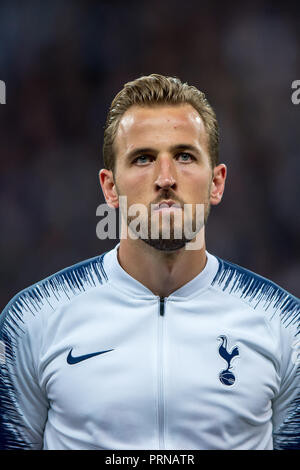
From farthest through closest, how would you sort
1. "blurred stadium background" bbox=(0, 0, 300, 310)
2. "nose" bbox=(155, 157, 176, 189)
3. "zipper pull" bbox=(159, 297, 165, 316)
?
"blurred stadium background" bbox=(0, 0, 300, 310) → "zipper pull" bbox=(159, 297, 165, 316) → "nose" bbox=(155, 157, 176, 189)

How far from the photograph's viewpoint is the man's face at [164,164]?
2.27 metres

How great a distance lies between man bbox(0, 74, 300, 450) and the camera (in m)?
2.28

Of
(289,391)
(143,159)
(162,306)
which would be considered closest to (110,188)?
(143,159)

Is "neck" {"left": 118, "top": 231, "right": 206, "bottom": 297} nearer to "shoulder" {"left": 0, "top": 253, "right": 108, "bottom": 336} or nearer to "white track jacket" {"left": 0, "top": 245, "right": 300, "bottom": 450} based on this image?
"white track jacket" {"left": 0, "top": 245, "right": 300, "bottom": 450}

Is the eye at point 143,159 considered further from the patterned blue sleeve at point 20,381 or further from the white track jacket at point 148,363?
the patterned blue sleeve at point 20,381

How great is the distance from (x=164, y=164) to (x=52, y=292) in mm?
638

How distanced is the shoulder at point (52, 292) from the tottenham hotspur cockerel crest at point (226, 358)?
483 millimetres

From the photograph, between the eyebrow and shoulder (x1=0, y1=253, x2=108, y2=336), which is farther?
shoulder (x1=0, y1=253, x2=108, y2=336)

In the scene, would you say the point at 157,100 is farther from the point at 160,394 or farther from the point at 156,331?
the point at 160,394

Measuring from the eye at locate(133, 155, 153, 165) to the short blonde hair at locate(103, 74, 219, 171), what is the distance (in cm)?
14

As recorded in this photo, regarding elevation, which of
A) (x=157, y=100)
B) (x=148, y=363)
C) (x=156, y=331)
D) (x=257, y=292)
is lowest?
(x=148, y=363)

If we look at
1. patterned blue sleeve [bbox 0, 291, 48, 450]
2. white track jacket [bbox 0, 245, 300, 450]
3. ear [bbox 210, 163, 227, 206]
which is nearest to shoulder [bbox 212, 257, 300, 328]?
white track jacket [bbox 0, 245, 300, 450]

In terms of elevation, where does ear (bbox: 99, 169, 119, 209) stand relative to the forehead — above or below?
below

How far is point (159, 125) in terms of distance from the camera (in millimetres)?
2346
